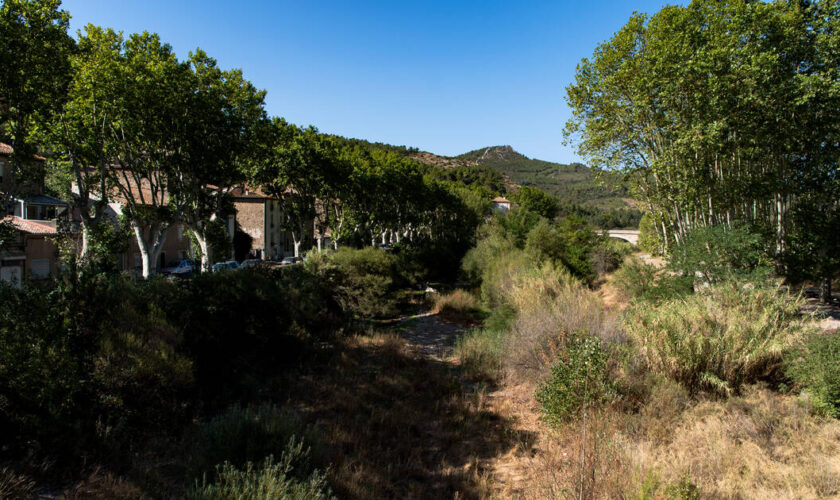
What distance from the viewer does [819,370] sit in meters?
6.65

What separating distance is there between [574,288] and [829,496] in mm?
11948

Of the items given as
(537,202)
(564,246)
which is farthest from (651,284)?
(537,202)

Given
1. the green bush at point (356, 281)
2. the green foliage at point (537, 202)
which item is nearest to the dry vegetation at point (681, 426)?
the green bush at point (356, 281)

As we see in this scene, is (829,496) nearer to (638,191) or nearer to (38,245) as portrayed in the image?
(638,191)

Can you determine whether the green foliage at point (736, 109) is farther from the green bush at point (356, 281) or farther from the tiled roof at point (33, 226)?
the tiled roof at point (33, 226)

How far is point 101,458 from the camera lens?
19.6 feet

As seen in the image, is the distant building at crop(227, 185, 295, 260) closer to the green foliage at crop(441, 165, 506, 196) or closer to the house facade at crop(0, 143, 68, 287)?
the house facade at crop(0, 143, 68, 287)

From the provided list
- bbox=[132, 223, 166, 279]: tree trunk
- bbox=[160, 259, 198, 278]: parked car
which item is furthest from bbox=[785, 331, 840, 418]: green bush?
bbox=[160, 259, 198, 278]: parked car

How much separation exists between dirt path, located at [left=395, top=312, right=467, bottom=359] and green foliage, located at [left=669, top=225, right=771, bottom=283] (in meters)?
8.77

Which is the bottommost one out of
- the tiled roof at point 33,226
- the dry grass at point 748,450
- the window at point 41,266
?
the dry grass at point 748,450

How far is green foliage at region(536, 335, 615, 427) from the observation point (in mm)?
7059

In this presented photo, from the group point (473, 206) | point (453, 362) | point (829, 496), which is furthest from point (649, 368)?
point (473, 206)

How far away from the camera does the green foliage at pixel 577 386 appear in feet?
23.2

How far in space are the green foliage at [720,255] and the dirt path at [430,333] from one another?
→ 8768 mm
